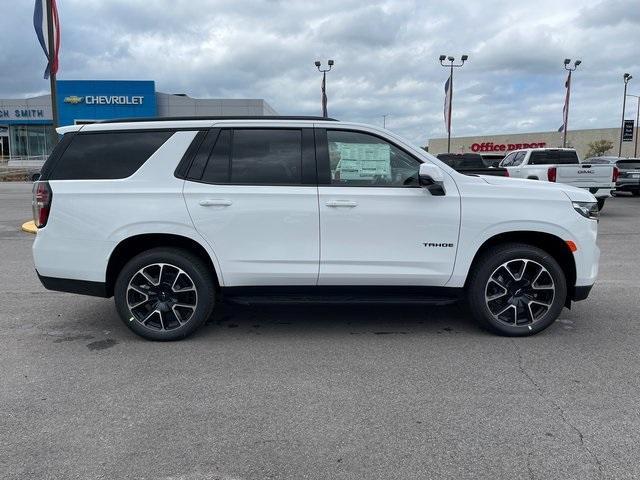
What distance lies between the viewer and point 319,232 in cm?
470

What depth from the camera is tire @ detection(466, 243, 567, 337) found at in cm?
484

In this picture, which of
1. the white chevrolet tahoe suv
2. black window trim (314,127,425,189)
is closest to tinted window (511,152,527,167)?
the white chevrolet tahoe suv

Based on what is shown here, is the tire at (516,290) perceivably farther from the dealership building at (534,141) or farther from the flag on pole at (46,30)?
the dealership building at (534,141)

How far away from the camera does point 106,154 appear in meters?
4.84

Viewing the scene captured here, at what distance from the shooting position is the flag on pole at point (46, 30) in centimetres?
1279

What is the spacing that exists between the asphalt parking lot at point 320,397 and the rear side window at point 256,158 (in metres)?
1.43

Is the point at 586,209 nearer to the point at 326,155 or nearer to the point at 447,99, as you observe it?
the point at 326,155

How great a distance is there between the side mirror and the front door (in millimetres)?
56

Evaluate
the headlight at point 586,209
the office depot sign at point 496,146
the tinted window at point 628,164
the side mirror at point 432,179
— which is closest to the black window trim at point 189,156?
the side mirror at point 432,179

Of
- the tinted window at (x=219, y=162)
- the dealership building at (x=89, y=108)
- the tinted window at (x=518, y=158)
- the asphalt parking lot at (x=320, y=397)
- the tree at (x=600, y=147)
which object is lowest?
the asphalt parking lot at (x=320, y=397)

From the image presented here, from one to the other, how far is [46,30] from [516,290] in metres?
12.7

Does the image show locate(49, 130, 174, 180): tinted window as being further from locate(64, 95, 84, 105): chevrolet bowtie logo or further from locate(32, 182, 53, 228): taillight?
locate(64, 95, 84, 105): chevrolet bowtie logo

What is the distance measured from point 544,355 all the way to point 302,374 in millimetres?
2010

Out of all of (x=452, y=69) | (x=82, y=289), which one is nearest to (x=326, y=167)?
(x=82, y=289)
